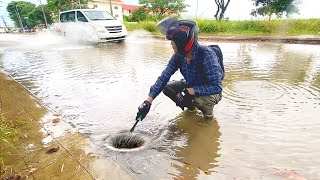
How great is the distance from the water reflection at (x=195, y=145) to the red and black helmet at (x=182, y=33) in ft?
3.30

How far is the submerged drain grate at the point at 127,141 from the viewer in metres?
2.76

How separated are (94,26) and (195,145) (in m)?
10.2

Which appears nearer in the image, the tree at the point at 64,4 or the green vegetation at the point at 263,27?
the green vegetation at the point at 263,27

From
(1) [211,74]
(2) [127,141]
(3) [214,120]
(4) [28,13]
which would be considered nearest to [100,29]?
(3) [214,120]

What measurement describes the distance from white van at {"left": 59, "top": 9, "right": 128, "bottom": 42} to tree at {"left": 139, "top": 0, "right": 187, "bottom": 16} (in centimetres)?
2524

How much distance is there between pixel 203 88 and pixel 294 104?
1.81 meters

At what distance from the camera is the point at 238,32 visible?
17.2m

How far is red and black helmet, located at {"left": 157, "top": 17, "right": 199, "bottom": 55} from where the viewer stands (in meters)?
2.66

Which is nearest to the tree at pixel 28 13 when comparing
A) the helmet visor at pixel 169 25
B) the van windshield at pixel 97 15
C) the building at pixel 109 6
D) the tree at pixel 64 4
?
the building at pixel 109 6

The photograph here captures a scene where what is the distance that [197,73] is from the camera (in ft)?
9.78

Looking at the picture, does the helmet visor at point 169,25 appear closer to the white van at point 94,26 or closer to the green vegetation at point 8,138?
the green vegetation at point 8,138

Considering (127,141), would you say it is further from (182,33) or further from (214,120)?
(182,33)

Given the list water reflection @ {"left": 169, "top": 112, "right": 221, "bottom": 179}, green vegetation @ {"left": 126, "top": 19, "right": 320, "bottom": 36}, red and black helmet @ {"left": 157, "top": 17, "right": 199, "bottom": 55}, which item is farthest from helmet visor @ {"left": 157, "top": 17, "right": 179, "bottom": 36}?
green vegetation @ {"left": 126, "top": 19, "right": 320, "bottom": 36}

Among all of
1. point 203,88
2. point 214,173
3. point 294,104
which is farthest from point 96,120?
point 294,104
